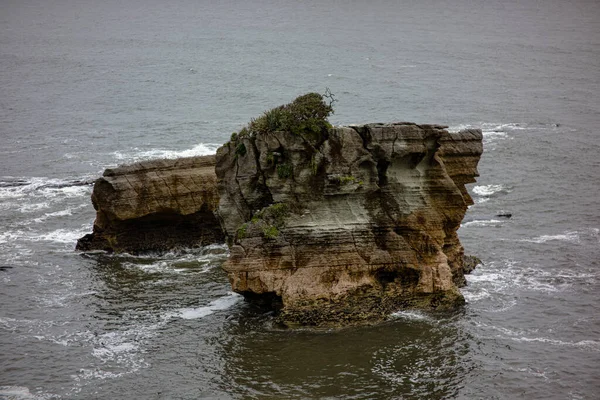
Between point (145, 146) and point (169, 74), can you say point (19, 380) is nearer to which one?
point (145, 146)

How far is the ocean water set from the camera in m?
31.9

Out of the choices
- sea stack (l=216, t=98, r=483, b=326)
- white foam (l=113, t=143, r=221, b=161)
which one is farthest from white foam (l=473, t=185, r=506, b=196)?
white foam (l=113, t=143, r=221, b=161)

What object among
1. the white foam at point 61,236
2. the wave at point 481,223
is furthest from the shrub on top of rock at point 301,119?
the white foam at point 61,236

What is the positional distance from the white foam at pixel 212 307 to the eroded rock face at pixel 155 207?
8843 millimetres

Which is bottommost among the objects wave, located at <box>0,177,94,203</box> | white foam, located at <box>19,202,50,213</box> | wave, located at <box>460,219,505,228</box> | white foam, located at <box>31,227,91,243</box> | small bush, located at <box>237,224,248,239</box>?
white foam, located at <box>31,227,91,243</box>

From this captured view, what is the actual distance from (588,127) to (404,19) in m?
88.0

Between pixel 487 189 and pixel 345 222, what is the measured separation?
25855mm

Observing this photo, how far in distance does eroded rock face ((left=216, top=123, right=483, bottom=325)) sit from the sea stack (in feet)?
0.14

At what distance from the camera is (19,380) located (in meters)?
31.6

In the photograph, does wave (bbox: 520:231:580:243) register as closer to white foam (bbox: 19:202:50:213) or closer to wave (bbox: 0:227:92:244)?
wave (bbox: 0:227:92:244)

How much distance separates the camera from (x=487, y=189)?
194ft

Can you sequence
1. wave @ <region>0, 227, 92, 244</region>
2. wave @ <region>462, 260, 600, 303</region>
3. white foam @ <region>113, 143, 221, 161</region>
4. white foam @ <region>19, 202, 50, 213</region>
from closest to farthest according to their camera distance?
wave @ <region>462, 260, 600, 303</region>, wave @ <region>0, 227, 92, 244</region>, white foam @ <region>19, 202, 50, 213</region>, white foam @ <region>113, 143, 221, 161</region>

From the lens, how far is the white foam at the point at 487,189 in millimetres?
58344

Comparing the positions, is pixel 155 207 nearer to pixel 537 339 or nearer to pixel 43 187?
pixel 43 187
